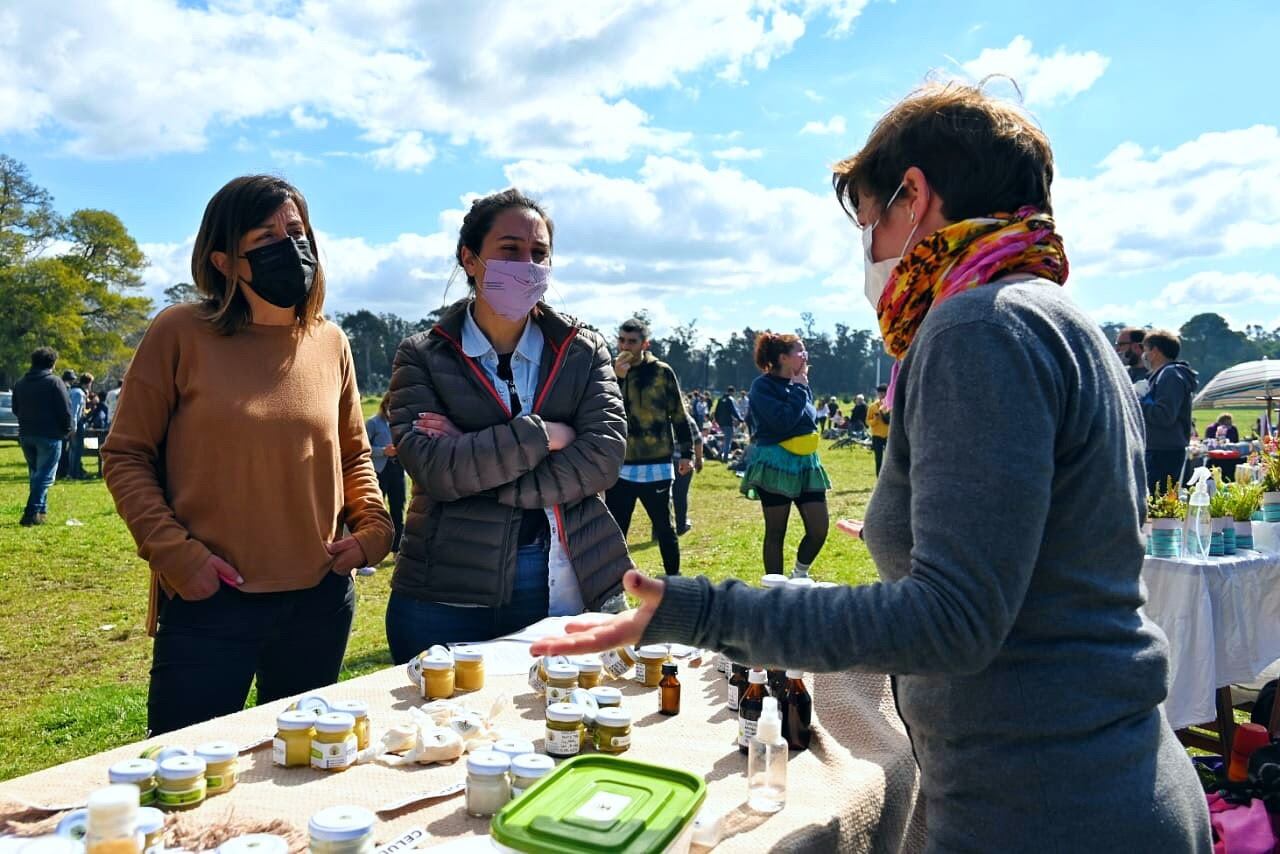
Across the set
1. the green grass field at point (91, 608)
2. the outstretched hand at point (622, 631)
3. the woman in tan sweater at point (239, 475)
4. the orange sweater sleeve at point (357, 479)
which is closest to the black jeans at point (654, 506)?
the green grass field at point (91, 608)

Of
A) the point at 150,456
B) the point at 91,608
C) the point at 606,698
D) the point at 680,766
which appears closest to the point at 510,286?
the point at 150,456

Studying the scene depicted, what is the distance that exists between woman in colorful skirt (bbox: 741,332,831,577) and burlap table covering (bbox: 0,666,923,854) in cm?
449

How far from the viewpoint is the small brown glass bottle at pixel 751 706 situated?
6.08 ft

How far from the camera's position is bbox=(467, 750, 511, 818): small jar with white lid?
153cm

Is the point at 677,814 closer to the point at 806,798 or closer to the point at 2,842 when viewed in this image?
the point at 806,798

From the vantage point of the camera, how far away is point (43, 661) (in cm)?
569

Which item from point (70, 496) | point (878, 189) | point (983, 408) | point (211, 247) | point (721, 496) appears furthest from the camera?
point (721, 496)

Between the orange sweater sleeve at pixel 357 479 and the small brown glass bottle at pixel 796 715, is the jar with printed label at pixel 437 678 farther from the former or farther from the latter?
the small brown glass bottle at pixel 796 715

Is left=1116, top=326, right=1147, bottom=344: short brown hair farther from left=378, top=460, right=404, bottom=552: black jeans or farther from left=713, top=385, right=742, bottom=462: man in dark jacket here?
left=713, top=385, right=742, bottom=462: man in dark jacket

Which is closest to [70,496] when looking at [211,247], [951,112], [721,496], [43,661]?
[43,661]

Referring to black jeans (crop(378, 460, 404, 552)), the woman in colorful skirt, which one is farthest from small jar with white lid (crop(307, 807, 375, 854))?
black jeans (crop(378, 460, 404, 552))

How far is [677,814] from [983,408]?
70 centimetres

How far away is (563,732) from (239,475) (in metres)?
1.11

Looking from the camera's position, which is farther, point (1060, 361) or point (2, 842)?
point (2, 842)
